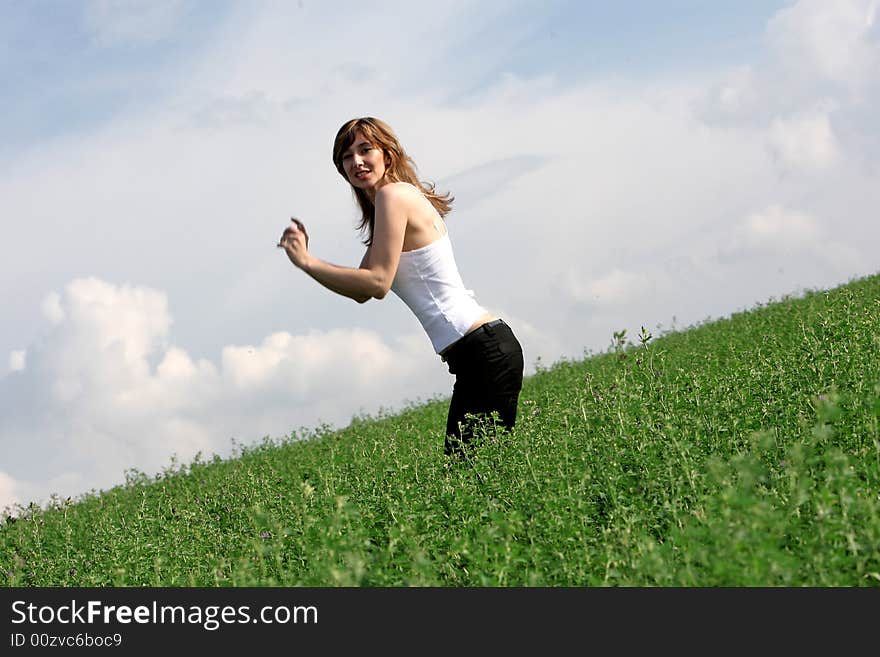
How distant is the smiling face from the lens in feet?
19.0

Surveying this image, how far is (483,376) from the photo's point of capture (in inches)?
222

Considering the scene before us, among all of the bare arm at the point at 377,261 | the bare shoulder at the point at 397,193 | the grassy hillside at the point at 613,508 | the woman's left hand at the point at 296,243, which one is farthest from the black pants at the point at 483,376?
the woman's left hand at the point at 296,243

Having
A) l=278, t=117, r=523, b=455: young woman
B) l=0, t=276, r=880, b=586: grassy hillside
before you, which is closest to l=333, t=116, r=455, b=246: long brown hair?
l=278, t=117, r=523, b=455: young woman

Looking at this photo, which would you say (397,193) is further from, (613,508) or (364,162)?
(613,508)

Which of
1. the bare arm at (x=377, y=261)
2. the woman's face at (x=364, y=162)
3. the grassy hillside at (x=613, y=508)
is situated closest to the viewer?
the grassy hillside at (x=613, y=508)

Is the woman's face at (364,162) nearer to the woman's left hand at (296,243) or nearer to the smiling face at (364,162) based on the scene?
the smiling face at (364,162)

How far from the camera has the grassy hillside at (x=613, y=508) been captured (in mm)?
3676

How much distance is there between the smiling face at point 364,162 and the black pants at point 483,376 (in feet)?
3.72

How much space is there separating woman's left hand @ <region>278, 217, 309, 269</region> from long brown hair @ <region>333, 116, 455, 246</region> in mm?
407

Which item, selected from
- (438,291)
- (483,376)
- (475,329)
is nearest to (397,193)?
(438,291)

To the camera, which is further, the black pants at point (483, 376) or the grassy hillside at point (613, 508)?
the black pants at point (483, 376)

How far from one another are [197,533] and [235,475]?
460 centimetres

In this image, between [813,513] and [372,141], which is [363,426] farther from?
[813,513]
